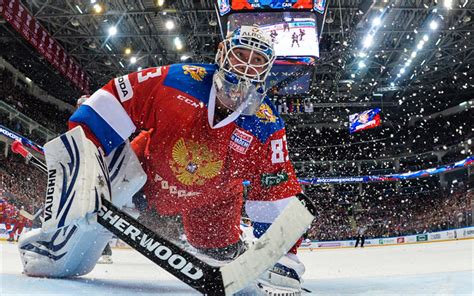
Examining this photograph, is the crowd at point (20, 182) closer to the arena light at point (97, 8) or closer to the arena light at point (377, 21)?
the arena light at point (97, 8)

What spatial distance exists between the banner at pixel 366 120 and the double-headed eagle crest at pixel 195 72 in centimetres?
1706

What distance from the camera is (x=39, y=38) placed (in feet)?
35.4

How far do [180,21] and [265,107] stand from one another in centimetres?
1109

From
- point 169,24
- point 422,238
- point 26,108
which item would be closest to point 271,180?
point 169,24

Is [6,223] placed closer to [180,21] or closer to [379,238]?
[180,21]

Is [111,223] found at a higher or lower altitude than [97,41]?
lower

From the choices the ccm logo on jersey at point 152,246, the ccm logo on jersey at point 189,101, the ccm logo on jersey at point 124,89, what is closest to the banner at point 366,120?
the ccm logo on jersey at point 189,101

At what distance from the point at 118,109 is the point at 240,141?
0.60 meters

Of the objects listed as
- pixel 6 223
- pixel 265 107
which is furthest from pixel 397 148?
pixel 265 107

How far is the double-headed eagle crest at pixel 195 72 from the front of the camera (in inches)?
80.4

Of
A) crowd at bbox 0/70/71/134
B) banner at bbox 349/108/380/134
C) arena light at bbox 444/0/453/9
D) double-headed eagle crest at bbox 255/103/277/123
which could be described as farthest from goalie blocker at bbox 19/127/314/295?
banner at bbox 349/108/380/134

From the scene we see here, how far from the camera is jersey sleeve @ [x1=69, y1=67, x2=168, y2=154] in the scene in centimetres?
179

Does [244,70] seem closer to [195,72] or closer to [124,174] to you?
[195,72]

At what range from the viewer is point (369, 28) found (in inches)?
496
